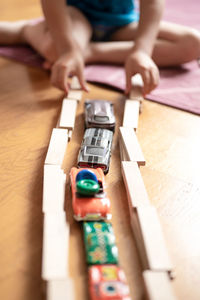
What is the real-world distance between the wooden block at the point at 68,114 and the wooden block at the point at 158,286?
51 centimetres

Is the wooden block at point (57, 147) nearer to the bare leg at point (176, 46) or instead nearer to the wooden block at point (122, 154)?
the wooden block at point (122, 154)

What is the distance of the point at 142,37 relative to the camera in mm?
1188

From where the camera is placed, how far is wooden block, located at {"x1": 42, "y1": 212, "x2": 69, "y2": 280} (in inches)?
21.0

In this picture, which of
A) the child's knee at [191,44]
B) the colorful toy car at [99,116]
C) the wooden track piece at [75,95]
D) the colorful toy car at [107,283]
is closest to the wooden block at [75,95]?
the wooden track piece at [75,95]

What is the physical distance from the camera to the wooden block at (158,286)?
0.50 m

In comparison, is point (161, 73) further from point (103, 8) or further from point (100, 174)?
point (100, 174)

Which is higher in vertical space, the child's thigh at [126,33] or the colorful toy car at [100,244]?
the child's thigh at [126,33]

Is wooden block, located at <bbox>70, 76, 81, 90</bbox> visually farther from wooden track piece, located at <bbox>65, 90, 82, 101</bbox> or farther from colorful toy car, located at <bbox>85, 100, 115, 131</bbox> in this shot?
colorful toy car, located at <bbox>85, 100, 115, 131</bbox>

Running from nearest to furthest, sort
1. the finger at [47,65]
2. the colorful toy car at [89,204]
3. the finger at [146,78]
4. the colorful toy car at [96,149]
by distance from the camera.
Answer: the colorful toy car at [89,204] → the colorful toy car at [96,149] → the finger at [146,78] → the finger at [47,65]

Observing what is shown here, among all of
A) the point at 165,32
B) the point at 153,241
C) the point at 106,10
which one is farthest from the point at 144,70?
the point at 153,241

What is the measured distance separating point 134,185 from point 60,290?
28 centimetres

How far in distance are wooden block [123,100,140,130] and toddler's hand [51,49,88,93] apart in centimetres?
16

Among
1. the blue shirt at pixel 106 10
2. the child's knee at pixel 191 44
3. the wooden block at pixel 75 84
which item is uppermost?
the blue shirt at pixel 106 10

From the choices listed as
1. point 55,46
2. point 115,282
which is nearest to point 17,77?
point 55,46
